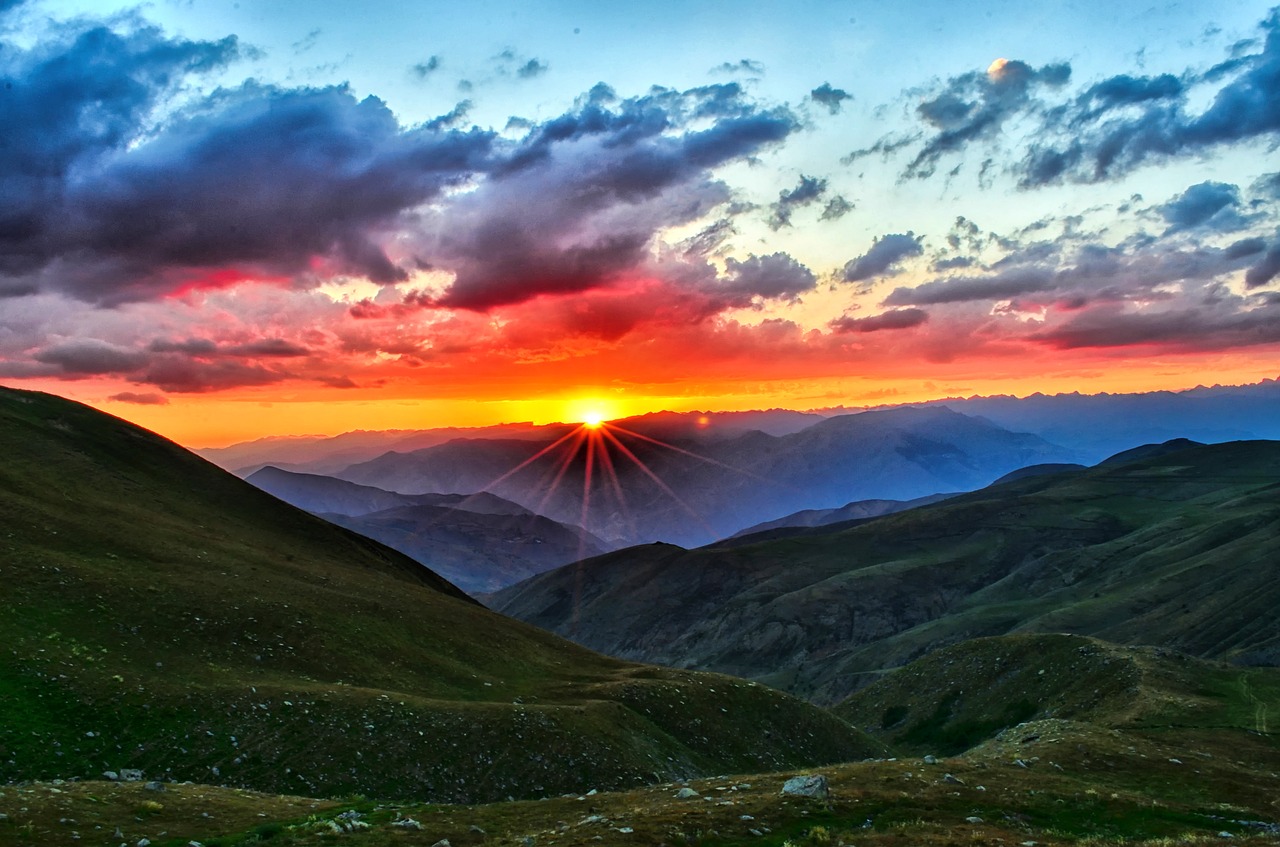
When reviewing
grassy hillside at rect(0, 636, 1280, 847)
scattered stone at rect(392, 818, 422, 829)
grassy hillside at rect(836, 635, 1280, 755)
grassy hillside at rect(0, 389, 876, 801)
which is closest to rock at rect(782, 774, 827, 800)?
grassy hillside at rect(0, 636, 1280, 847)

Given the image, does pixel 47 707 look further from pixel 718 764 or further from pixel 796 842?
pixel 718 764

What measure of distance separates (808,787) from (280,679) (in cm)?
3124

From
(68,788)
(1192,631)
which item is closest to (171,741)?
(68,788)

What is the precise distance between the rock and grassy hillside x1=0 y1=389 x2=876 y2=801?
1805 centimetres

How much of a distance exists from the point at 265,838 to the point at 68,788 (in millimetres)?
8190

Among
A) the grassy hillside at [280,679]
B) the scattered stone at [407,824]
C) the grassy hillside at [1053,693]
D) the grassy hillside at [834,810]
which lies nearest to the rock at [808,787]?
the grassy hillside at [834,810]

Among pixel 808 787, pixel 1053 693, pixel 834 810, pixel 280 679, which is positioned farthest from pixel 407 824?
pixel 1053 693

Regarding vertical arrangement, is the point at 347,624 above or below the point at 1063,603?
above

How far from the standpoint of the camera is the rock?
26.3 m

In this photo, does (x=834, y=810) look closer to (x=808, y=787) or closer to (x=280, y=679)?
(x=808, y=787)

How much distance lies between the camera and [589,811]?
26859mm

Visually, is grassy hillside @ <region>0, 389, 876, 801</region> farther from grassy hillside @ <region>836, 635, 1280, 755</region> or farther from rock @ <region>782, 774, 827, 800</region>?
grassy hillside @ <region>836, 635, 1280, 755</region>

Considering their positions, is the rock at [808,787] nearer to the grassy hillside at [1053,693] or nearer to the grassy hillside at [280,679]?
the grassy hillside at [280,679]

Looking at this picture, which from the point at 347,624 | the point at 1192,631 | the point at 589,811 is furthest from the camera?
the point at 1192,631
